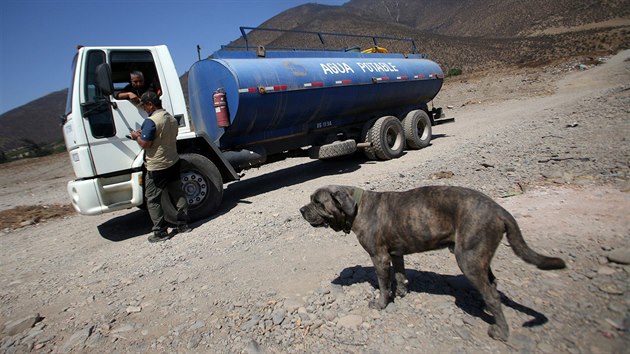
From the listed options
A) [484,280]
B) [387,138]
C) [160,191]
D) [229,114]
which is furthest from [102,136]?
[387,138]

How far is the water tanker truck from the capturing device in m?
5.23

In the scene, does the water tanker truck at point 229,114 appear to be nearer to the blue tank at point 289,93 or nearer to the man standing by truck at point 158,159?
the blue tank at point 289,93

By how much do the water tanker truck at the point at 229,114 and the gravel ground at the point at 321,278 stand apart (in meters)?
0.86

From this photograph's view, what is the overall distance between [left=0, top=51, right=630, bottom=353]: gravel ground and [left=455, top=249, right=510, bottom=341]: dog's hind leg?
0.09 meters

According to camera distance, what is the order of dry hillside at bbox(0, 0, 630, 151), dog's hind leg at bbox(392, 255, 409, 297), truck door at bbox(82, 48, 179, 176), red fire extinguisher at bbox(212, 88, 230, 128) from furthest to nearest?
1. dry hillside at bbox(0, 0, 630, 151)
2. red fire extinguisher at bbox(212, 88, 230, 128)
3. truck door at bbox(82, 48, 179, 176)
4. dog's hind leg at bbox(392, 255, 409, 297)

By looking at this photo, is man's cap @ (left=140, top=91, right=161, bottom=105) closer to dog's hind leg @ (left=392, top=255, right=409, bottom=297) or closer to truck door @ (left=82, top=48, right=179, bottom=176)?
truck door @ (left=82, top=48, right=179, bottom=176)

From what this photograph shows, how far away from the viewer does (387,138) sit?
9156 millimetres

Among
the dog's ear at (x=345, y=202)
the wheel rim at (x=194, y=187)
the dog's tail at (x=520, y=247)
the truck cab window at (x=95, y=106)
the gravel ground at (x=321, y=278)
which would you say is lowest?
the gravel ground at (x=321, y=278)

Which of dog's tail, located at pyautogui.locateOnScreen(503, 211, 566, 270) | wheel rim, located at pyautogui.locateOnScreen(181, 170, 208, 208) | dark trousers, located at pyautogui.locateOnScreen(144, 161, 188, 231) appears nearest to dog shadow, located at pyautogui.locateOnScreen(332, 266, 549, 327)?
dog's tail, located at pyautogui.locateOnScreen(503, 211, 566, 270)

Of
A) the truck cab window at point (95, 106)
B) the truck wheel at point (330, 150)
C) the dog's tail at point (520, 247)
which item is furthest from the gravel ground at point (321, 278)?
the truck cab window at point (95, 106)

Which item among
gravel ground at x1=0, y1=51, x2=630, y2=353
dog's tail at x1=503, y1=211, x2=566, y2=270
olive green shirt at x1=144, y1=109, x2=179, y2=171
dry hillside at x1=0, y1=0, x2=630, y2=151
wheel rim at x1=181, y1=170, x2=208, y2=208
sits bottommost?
gravel ground at x1=0, y1=51, x2=630, y2=353

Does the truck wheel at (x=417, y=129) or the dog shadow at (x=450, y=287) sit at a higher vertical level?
the truck wheel at (x=417, y=129)

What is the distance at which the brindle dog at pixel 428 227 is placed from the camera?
235 cm

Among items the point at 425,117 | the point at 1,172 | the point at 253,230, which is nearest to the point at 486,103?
the point at 425,117
